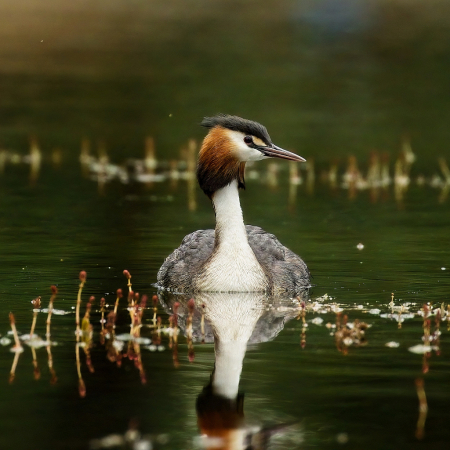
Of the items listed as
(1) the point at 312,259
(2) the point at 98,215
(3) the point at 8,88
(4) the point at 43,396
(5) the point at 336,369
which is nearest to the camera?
(4) the point at 43,396

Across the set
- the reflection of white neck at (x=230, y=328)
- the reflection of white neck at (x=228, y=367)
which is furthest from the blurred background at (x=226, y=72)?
the reflection of white neck at (x=228, y=367)

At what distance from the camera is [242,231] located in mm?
11984

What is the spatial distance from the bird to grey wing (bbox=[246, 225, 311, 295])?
0.01 m

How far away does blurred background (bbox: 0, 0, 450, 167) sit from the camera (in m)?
25.3

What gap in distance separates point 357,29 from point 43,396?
38.2 meters

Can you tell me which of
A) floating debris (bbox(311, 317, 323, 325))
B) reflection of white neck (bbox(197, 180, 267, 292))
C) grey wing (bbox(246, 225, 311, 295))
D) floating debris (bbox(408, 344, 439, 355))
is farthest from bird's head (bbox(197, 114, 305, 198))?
floating debris (bbox(408, 344, 439, 355))

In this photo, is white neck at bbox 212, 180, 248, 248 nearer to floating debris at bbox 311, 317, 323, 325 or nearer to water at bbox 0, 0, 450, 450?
water at bbox 0, 0, 450, 450

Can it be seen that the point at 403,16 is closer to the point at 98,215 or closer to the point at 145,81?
the point at 145,81

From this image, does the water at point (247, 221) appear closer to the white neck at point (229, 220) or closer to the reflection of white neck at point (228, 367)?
the reflection of white neck at point (228, 367)

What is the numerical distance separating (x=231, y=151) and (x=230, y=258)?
1084mm

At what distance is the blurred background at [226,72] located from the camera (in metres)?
25.3

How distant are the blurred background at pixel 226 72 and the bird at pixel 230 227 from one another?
33.9 ft

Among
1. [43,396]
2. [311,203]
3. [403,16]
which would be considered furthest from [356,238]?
[403,16]

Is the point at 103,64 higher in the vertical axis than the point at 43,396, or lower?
higher
